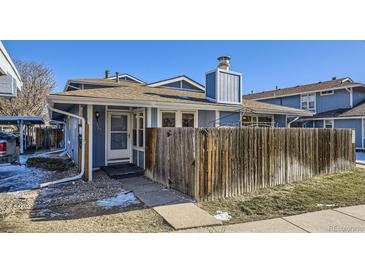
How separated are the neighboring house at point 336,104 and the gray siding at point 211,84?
12258mm

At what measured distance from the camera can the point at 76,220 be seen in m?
4.38

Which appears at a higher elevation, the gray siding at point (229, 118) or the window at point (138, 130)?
the gray siding at point (229, 118)

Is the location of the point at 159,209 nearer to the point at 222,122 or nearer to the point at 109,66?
the point at 222,122

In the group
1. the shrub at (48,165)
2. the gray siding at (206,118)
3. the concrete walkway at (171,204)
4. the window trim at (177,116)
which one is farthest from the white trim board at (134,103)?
the shrub at (48,165)

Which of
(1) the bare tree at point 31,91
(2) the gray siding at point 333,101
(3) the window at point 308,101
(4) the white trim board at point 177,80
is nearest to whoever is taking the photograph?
(4) the white trim board at point 177,80

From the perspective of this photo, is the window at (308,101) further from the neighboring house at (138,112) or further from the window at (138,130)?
the window at (138,130)

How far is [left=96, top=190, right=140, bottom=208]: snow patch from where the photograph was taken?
5323 mm

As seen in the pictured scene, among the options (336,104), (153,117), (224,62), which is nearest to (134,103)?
(153,117)

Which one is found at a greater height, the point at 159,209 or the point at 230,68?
the point at 230,68

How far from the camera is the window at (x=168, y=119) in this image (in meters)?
8.97

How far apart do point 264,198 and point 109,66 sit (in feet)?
57.3

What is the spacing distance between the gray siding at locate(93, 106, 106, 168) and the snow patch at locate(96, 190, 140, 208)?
3.38 metres
